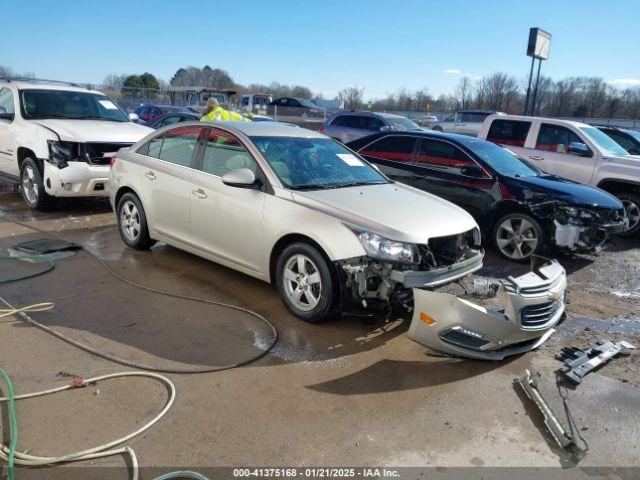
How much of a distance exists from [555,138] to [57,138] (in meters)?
8.46

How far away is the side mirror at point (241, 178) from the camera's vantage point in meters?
4.64

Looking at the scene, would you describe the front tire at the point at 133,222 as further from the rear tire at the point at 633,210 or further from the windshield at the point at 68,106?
the rear tire at the point at 633,210

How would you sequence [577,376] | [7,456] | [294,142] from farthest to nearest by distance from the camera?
[294,142] < [577,376] < [7,456]

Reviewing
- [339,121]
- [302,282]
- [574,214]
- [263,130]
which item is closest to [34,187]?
[263,130]

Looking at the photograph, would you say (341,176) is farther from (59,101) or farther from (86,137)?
(59,101)

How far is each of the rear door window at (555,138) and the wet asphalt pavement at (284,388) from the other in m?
4.62

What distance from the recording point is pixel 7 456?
2.70 m

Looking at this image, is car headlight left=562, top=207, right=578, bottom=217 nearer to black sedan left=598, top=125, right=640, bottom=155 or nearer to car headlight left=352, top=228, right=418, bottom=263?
car headlight left=352, top=228, right=418, bottom=263

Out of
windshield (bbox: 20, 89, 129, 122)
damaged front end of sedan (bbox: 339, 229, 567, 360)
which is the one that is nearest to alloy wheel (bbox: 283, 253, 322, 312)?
damaged front end of sedan (bbox: 339, 229, 567, 360)

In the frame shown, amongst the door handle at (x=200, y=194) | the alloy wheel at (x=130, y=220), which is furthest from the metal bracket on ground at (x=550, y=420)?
the alloy wheel at (x=130, y=220)

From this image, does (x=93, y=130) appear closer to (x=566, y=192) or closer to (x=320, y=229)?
(x=320, y=229)

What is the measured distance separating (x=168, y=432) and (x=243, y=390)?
619 mm

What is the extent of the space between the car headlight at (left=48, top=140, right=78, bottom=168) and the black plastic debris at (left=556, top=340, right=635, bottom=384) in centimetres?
707

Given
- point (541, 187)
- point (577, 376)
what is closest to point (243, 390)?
point (577, 376)
